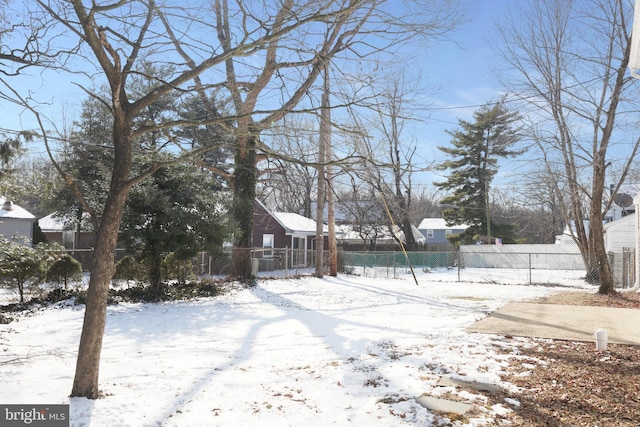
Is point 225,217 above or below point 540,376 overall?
above

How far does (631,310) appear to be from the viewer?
10.3 m

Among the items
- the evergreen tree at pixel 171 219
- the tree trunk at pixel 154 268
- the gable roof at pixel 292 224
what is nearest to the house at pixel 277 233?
the gable roof at pixel 292 224

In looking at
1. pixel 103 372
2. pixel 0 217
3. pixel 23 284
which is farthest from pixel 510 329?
pixel 0 217

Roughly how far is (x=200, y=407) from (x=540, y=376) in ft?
11.5

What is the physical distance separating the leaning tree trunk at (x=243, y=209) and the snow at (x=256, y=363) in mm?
4794

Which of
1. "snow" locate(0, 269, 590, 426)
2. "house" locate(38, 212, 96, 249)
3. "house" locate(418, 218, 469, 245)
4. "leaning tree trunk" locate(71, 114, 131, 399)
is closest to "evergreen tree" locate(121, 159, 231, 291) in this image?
"snow" locate(0, 269, 590, 426)

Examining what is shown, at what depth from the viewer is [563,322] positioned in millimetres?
8766

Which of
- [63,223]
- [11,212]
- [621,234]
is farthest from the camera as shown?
[63,223]

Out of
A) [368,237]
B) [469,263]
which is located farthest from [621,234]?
[368,237]

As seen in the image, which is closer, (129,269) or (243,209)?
(129,269)

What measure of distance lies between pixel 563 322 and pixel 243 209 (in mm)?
10612

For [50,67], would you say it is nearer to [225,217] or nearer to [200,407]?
[200,407]

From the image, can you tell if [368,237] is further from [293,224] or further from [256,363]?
[256,363]

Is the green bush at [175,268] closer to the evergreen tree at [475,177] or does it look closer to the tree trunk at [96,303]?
the tree trunk at [96,303]
